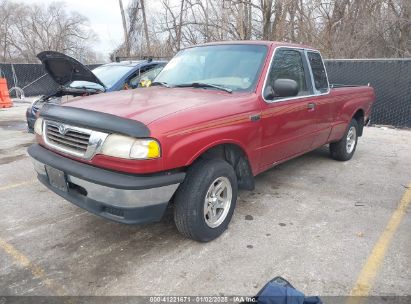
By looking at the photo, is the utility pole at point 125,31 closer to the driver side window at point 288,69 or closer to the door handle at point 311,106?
the driver side window at point 288,69

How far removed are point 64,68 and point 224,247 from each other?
4.39 metres

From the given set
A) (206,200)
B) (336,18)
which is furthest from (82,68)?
(336,18)

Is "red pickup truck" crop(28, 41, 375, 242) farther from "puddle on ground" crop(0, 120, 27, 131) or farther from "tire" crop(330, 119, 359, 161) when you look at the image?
"puddle on ground" crop(0, 120, 27, 131)

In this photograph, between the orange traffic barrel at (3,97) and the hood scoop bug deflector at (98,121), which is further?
the orange traffic barrel at (3,97)

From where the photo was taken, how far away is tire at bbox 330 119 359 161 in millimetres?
6234

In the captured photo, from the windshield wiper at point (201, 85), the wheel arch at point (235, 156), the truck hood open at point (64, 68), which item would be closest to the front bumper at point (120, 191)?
the wheel arch at point (235, 156)

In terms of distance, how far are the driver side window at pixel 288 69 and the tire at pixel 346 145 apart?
182 cm

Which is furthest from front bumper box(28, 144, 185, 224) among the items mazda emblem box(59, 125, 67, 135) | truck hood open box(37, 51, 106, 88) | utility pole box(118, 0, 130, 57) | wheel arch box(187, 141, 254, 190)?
utility pole box(118, 0, 130, 57)

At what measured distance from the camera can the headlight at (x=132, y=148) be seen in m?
2.81

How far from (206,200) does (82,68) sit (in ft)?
12.3

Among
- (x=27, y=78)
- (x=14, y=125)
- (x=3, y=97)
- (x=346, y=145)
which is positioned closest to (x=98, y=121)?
(x=346, y=145)

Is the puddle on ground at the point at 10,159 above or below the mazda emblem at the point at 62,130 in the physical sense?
below

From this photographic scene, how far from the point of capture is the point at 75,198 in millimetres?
3152

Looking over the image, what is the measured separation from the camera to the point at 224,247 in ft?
11.3
